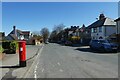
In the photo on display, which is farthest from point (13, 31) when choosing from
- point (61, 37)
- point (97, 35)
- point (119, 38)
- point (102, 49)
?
point (102, 49)

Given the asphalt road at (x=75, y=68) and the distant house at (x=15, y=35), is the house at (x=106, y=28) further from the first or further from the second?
the distant house at (x=15, y=35)

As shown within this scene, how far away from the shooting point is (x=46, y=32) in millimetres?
151125

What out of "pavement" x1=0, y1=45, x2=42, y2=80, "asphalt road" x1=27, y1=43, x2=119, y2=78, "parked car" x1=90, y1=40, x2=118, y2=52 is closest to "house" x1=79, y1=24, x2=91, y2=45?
"parked car" x1=90, y1=40, x2=118, y2=52

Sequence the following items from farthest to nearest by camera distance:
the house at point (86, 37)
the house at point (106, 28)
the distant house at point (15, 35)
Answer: the distant house at point (15, 35), the house at point (86, 37), the house at point (106, 28)

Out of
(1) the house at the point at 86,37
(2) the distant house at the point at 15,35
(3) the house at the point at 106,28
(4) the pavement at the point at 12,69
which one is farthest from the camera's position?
(2) the distant house at the point at 15,35

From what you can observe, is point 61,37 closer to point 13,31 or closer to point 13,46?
point 13,31

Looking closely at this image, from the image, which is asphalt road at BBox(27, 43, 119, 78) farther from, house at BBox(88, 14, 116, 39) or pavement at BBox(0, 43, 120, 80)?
house at BBox(88, 14, 116, 39)

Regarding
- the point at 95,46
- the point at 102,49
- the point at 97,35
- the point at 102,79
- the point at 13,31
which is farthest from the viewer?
the point at 13,31

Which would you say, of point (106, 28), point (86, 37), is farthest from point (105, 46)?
point (86, 37)

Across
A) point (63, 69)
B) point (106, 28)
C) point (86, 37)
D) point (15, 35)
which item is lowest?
point (63, 69)

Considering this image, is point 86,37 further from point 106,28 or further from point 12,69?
point 12,69

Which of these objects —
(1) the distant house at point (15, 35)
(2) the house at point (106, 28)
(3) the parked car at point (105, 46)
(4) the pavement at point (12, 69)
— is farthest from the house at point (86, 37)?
(4) the pavement at point (12, 69)

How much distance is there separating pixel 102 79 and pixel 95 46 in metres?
25.1

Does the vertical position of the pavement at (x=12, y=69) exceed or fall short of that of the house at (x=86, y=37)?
it falls short
